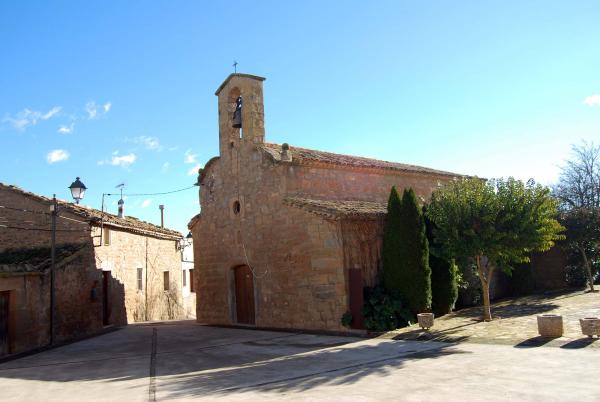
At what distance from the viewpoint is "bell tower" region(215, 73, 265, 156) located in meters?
15.8

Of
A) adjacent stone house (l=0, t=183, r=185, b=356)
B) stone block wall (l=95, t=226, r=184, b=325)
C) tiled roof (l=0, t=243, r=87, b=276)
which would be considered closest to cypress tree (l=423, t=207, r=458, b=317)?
adjacent stone house (l=0, t=183, r=185, b=356)

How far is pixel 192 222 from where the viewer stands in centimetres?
1873

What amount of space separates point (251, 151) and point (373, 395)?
10.9m

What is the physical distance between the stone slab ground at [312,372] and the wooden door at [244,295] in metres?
4.27

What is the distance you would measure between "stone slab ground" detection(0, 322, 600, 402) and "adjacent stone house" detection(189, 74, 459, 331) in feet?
6.64

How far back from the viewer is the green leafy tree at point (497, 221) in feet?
38.4

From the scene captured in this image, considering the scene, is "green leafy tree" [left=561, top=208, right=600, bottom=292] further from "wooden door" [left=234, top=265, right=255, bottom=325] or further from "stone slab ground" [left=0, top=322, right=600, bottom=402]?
"wooden door" [left=234, top=265, right=255, bottom=325]

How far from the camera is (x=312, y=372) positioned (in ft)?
25.3

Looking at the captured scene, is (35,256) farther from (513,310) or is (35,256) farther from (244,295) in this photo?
(513,310)

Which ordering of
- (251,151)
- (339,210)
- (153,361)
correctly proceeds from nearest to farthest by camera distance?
(153,361)
(339,210)
(251,151)

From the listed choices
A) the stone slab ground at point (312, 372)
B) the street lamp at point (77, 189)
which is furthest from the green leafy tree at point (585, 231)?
the street lamp at point (77, 189)

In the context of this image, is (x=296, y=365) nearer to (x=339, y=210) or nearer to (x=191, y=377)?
(x=191, y=377)

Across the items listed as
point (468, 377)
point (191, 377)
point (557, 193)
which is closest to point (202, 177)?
point (191, 377)

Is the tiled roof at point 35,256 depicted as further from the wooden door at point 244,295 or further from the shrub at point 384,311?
the shrub at point 384,311
